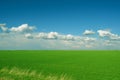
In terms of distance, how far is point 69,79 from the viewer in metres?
23.4

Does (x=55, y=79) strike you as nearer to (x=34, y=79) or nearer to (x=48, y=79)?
(x=48, y=79)

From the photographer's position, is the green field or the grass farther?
the green field

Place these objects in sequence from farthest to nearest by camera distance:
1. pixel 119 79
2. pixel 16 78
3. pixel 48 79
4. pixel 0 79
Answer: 1. pixel 119 79
2. pixel 48 79
3. pixel 16 78
4. pixel 0 79

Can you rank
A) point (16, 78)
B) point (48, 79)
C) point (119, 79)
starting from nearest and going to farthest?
1. point (16, 78)
2. point (48, 79)
3. point (119, 79)

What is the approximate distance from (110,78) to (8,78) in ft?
36.4

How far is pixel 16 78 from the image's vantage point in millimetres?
20234

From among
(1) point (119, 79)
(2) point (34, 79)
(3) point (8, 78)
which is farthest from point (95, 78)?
(3) point (8, 78)

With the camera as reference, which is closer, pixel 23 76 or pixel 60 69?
pixel 23 76

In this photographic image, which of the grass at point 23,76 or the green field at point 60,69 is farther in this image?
the green field at point 60,69

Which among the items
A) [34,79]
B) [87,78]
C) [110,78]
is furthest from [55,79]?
[110,78]

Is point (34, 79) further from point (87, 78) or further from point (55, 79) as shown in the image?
point (87, 78)

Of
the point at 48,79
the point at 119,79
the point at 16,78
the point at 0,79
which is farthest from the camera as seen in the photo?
the point at 119,79

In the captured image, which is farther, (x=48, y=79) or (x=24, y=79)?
→ (x=48, y=79)

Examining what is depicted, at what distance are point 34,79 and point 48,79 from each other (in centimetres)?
205
